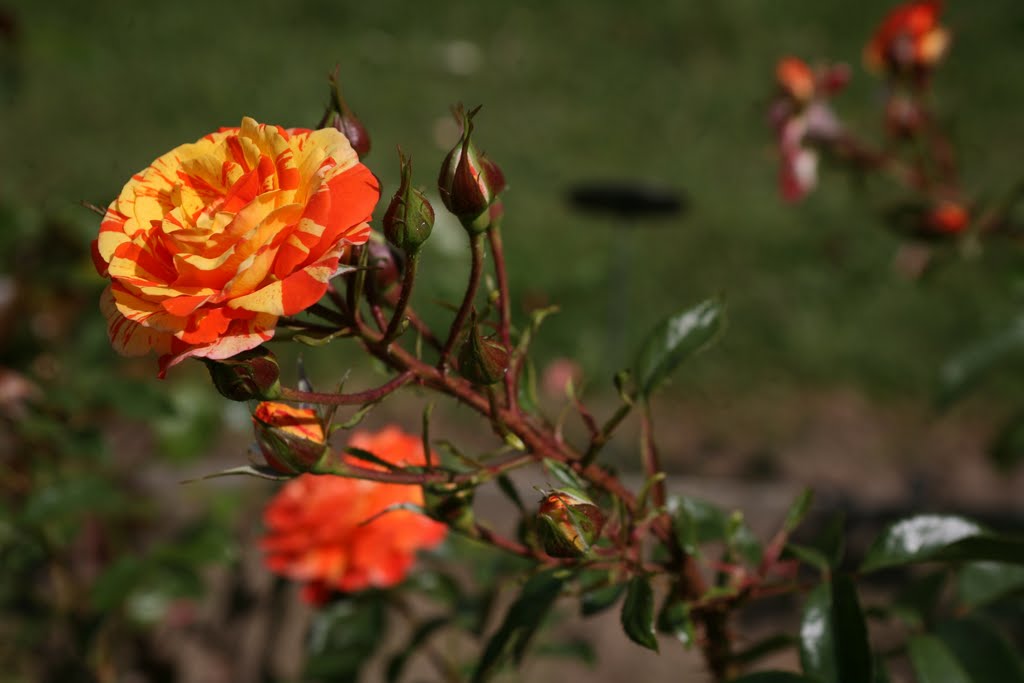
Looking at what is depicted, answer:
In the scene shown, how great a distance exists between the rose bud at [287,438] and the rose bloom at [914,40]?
0.88m

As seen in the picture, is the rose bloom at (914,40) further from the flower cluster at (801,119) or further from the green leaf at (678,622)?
the green leaf at (678,622)

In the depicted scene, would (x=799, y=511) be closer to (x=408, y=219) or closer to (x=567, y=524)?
(x=567, y=524)

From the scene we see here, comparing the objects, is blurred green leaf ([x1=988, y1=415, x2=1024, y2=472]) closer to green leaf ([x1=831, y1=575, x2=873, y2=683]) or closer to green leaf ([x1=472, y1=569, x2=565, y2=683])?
green leaf ([x1=831, y1=575, x2=873, y2=683])

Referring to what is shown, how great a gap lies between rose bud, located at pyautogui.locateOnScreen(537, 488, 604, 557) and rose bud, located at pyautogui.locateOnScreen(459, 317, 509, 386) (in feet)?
0.22

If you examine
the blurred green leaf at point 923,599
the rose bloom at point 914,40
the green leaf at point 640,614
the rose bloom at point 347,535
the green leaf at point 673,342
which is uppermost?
the rose bloom at point 914,40

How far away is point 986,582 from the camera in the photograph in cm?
66

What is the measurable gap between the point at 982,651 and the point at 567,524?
0.32 meters

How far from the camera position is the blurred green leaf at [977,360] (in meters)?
0.95

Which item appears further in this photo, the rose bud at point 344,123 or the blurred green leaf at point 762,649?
the blurred green leaf at point 762,649

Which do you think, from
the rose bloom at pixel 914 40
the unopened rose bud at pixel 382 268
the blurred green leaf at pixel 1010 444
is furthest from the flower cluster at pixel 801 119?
the unopened rose bud at pixel 382 268

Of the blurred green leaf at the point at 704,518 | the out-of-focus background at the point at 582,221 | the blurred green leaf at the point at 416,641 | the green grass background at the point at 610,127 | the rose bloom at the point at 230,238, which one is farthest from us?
the green grass background at the point at 610,127

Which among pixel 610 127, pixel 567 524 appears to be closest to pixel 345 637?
pixel 567 524

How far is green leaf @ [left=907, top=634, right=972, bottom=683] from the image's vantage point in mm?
574

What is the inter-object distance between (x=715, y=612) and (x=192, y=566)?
620 millimetres
